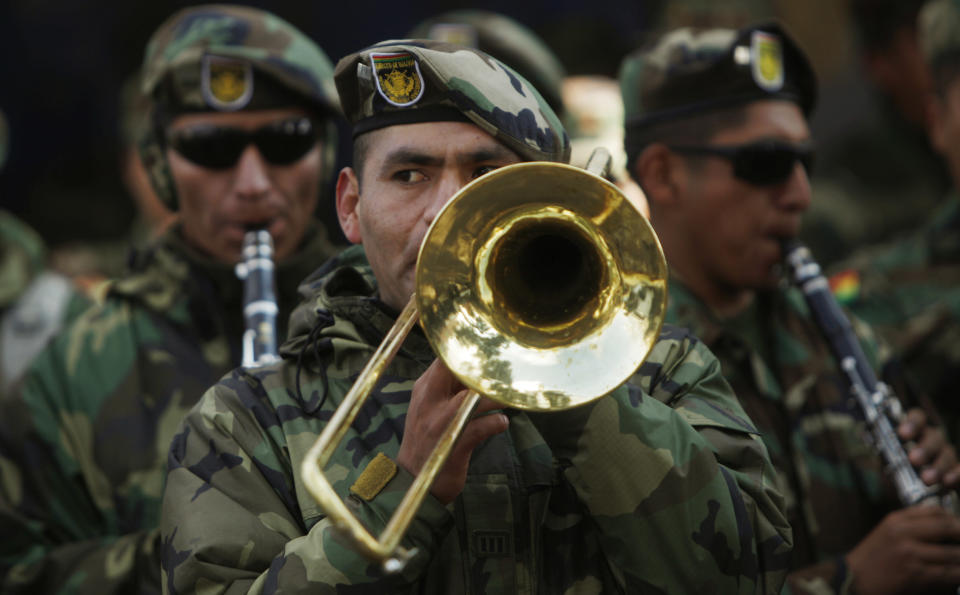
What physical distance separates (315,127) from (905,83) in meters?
3.49

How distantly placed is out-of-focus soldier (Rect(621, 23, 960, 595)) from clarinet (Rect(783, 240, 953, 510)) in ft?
0.12

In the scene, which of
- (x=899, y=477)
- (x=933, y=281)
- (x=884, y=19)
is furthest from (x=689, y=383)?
(x=884, y=19)

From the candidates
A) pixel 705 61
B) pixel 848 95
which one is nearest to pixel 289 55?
pixel 705 61

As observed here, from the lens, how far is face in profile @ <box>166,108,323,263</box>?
435 centimetres

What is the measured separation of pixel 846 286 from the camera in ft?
17.1

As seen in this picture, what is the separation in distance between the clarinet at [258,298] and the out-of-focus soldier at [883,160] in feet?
11.7

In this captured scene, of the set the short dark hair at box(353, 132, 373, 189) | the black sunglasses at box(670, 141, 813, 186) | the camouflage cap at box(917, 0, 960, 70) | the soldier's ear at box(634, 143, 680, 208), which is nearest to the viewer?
the short dark hair at box(353, 132, 373, 189)

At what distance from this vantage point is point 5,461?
4055mm

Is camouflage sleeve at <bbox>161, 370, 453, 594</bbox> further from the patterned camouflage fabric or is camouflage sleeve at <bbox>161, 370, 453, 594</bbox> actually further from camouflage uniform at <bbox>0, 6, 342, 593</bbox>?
the patterned camouflage fabric

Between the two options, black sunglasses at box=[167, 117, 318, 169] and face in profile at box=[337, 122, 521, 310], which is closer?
face in profile at box=[337, 122, 521, 310]

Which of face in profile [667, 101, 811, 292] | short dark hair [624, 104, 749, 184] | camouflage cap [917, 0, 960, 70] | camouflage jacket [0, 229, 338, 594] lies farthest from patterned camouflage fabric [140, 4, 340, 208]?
camouflage cap [917, 0, 960, 70]

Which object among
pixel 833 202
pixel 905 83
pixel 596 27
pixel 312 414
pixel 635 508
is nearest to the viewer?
pixel 635 508

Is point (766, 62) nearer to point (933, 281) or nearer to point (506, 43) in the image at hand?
point (933, 281)

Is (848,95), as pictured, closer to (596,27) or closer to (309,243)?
(596,27)
